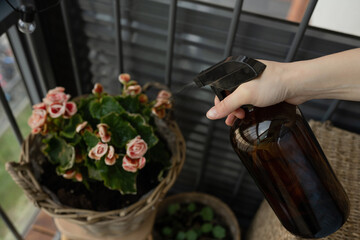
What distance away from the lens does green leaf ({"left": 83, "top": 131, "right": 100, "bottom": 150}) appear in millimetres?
899

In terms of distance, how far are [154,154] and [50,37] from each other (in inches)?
22.4

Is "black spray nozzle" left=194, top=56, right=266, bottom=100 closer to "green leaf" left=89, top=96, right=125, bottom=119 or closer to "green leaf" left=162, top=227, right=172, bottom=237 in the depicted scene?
"green leaf" left=89, top=96, right=125, bottom=119

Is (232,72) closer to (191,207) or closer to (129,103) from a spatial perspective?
(129,103)

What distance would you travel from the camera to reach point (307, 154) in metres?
0.67

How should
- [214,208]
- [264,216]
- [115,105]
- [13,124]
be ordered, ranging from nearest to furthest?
[115,105] → [13,124] → [264,216] → [214,208]

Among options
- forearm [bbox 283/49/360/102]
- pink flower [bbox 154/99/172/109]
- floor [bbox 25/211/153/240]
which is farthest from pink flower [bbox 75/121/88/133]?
floor [bbox 25/211/153/240]

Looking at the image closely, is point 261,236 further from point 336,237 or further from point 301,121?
point 301,121

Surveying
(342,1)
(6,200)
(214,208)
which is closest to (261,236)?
(214,208)

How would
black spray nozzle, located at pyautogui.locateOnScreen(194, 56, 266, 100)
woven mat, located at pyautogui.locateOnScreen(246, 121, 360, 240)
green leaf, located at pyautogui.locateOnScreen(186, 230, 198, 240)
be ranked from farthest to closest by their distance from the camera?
green leaf, located at pyautogui.locateOnScreen(186, 230, 198, 240), woven mat, located at pyautogui.locateOnScreen(246, 121, 360, 240), black spray nozzle, located at pyautogui.locateOnScreen(194, 56, 266, 100)

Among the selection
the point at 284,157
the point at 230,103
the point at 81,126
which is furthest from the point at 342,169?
the point at 81,126

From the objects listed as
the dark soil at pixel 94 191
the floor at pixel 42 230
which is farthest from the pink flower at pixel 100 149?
the floor at pixel 42 230

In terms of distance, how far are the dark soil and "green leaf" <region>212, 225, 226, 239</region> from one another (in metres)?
0.49

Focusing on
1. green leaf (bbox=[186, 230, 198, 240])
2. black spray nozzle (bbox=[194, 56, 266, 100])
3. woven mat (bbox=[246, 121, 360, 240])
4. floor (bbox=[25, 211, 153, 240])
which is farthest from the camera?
floor (bbox=[25, 211, 153, 240])

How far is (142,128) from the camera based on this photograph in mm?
947
